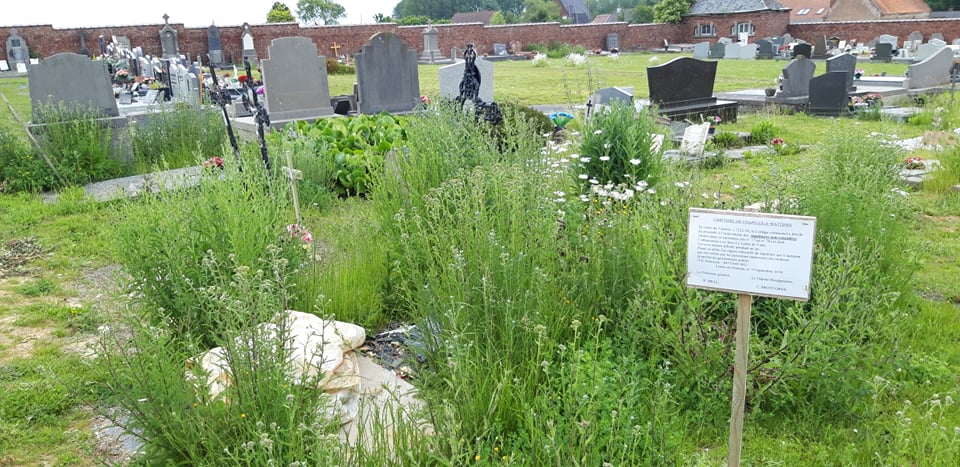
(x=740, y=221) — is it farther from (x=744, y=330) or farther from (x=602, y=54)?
(x=602, y=54)

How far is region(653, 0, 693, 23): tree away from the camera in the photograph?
45.2 m

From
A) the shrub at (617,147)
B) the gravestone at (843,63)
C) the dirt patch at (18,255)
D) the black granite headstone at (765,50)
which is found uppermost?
the black granite headstone at (765,50)

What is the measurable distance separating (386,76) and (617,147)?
718 cm

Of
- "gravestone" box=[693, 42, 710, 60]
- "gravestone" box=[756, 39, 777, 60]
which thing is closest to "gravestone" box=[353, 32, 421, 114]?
"gravestone" box=[756, 39, 777, 60]

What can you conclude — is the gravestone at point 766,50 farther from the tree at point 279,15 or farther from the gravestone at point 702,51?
the tree at point 279,15

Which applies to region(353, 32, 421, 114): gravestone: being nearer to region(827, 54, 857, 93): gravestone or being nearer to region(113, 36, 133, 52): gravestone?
region(827, 54, 857, 93): gravestone

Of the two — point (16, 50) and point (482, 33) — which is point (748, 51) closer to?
point (482, 33)

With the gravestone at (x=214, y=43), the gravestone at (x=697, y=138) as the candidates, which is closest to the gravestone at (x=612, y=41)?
the gravestone at (x=214, y=43)

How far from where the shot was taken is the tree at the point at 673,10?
4519 centimetres

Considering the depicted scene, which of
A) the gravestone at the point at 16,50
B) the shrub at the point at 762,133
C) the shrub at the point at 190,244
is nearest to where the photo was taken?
the shrub at the point at 190,244

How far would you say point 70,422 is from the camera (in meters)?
3.56

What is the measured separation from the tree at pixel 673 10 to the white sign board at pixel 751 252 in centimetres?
4591

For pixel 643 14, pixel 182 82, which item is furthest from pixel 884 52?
pixel 643 14

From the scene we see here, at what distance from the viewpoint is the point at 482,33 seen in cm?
4044
